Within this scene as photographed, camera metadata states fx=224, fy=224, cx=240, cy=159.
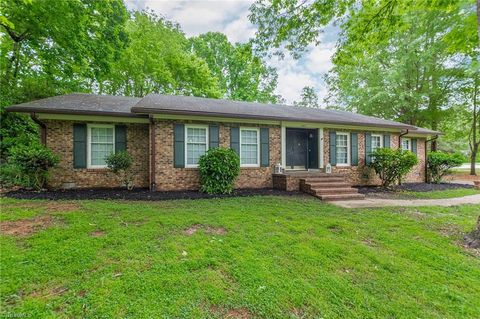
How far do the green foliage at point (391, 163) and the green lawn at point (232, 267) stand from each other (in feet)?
16.1

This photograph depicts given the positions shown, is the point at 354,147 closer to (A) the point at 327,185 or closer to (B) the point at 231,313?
(A) the point at 327,185

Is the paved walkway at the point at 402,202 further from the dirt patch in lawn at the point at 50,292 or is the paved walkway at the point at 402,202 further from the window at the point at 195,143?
the dirt patch in lawn at the point at 50,292

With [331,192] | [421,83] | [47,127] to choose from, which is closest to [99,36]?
[47,127]

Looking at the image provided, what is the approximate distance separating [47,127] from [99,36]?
5882mm

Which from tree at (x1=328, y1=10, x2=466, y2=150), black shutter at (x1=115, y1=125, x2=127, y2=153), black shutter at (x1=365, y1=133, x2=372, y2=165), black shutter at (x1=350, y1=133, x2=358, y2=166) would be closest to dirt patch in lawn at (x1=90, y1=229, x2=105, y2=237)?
black shutter at (x1=115, y1=125, x2=127, y2=153)

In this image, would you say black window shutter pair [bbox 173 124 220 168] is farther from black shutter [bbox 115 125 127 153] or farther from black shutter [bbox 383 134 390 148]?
black shutter [bbox 383 134 390 148]

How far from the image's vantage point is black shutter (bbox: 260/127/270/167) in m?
8.92

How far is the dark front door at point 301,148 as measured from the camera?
32.9ft

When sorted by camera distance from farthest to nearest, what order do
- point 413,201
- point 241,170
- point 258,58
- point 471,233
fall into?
point 241,170 < point 413,201 < point 258,58 < point 471,233

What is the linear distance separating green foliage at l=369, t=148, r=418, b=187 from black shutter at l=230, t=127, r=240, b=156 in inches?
244

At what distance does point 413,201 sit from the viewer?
747cm

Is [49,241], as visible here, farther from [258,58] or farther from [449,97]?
[449,97]

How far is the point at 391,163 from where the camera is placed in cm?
945

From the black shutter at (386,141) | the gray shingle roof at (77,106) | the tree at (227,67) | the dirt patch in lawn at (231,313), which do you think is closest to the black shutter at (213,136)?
the gray shingle roof at (77,106)
